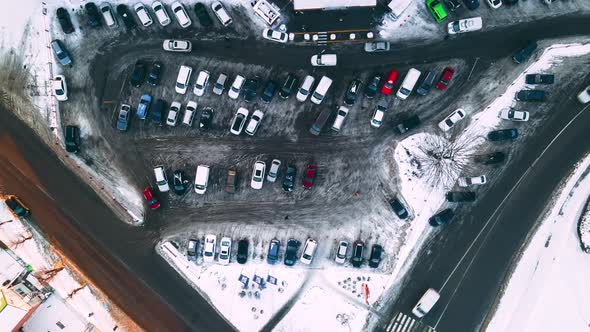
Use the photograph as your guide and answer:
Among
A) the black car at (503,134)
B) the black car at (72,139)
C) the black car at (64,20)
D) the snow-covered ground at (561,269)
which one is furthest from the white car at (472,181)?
the black car at (64,20)

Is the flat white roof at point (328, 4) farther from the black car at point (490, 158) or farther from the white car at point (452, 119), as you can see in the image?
A: the black car at point (490, 158)

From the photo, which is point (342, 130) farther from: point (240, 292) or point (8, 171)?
point (8, 171)

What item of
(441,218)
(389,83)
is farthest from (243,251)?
(389,83)

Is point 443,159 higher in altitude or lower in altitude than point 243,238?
higher

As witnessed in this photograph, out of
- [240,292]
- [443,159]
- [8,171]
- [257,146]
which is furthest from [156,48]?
[443,159]

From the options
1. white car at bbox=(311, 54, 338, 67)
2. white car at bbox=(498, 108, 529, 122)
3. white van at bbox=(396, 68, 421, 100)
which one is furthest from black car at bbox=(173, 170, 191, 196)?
white car at bbox=(498, 108, 529, 122)

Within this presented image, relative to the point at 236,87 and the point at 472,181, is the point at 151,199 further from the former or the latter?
the point at 472,181

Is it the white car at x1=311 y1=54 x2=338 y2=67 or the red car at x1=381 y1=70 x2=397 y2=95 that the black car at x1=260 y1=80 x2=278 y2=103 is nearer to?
the white car at x1=311 y1=54 x2=338 y2=67
